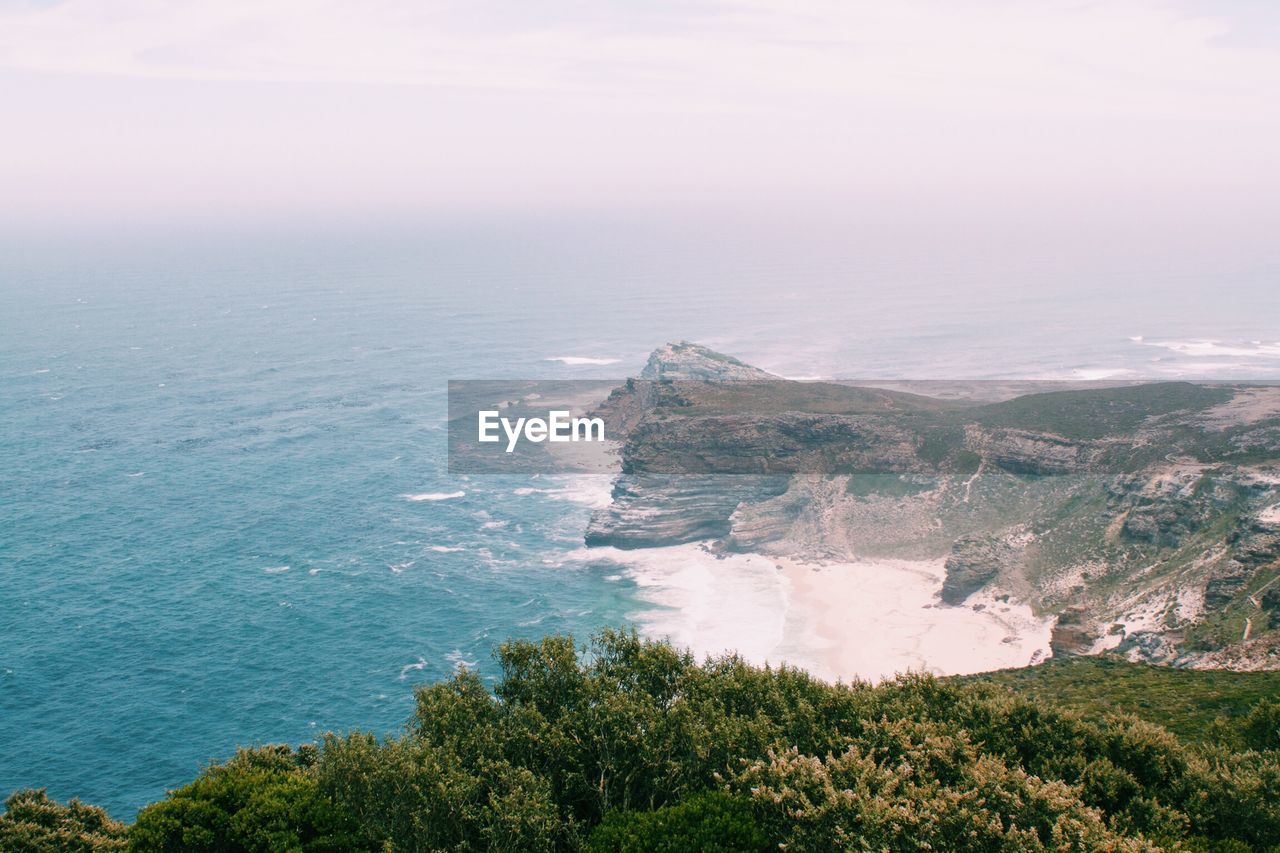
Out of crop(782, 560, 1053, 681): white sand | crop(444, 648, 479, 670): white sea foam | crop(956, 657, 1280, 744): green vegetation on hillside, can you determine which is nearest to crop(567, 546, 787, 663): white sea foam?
crop(782, 560, 1053, 681): white sand

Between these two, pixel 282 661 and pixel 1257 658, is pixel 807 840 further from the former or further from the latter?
pixel 282 661

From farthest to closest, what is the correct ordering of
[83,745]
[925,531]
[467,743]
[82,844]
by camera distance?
1. [925,531]
2. [83,745]
3. [82,844]
4. [467,743]

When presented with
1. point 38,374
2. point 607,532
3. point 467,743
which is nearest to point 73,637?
point 607,532

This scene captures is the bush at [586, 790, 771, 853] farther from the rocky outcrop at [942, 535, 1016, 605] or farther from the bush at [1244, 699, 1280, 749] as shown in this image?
the rocky outcrop at [942, 535, 1016, 605]

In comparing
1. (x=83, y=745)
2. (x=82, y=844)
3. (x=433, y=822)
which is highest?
(x=433, y=822)

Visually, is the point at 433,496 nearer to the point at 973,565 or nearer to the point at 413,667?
the point at 413,667
